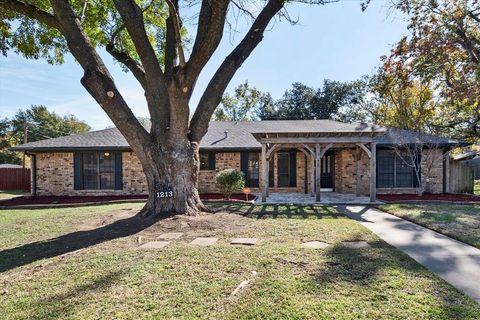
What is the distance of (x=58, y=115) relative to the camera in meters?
39.0

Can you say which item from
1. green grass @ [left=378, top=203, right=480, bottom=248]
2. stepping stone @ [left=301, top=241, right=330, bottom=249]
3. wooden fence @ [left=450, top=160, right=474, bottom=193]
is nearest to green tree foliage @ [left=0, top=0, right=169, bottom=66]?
stepping stone @ [left=301, top=241, right=330, bottom=249]

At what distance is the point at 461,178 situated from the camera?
46.1 ft

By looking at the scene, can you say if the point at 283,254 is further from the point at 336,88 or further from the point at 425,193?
the point at 336,88

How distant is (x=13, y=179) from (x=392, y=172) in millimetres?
24080

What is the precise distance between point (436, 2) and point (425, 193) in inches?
321

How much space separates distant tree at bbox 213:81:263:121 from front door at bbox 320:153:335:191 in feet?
60.4

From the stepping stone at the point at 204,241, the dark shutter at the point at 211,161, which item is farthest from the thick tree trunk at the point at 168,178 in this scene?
the dark shutter at the point at 211,161

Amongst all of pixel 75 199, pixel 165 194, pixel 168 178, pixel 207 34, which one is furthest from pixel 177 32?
pixel 75 199

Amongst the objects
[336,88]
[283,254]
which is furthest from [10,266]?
[336,88]

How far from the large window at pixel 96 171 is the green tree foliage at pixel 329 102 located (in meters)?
22.1

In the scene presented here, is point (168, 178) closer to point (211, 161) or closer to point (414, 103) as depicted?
point (211, 161)

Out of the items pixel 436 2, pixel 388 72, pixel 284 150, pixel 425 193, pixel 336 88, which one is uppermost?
pixel 336 88

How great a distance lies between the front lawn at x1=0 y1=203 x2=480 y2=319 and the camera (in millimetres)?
2771

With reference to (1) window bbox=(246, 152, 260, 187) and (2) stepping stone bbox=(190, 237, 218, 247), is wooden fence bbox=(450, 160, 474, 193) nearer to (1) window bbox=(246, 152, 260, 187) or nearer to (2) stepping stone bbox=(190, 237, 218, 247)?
(1) window bbox=(246, 152, 260, 187)
